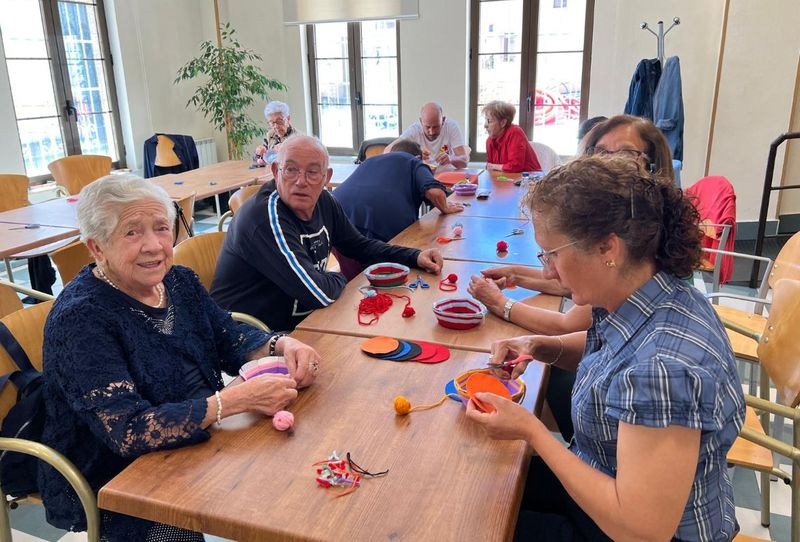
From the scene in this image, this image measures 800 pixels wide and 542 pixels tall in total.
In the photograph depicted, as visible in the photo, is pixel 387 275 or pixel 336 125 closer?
pixel 387 275

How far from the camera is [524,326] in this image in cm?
180

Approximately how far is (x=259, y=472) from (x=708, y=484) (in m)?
0.81

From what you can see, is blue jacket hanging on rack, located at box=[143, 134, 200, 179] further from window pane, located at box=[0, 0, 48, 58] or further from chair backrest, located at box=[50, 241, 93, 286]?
chair backrest, located at box=[50, 241, 93, 286]

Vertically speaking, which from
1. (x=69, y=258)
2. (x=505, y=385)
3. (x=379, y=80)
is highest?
(x=379, y=80)

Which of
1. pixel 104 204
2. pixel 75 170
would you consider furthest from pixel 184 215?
pixel 104 204

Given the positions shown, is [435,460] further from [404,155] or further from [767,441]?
[404,155]

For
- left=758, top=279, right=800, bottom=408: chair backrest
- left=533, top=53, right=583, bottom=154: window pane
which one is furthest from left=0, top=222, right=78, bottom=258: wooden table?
left=533, top=53, right=583, bottom=154: window pane

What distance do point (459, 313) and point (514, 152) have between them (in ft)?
10.7

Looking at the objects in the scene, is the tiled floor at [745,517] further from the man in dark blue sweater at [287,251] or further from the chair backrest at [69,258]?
the chair backrest at [69,258]

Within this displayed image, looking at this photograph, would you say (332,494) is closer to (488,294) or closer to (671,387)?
(671,387)

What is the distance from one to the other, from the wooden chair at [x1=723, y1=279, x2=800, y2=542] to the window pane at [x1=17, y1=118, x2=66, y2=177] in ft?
20.4

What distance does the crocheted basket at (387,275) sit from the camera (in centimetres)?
215

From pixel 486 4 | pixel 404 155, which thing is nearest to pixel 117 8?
pixel 486 4

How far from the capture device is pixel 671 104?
4875mm
